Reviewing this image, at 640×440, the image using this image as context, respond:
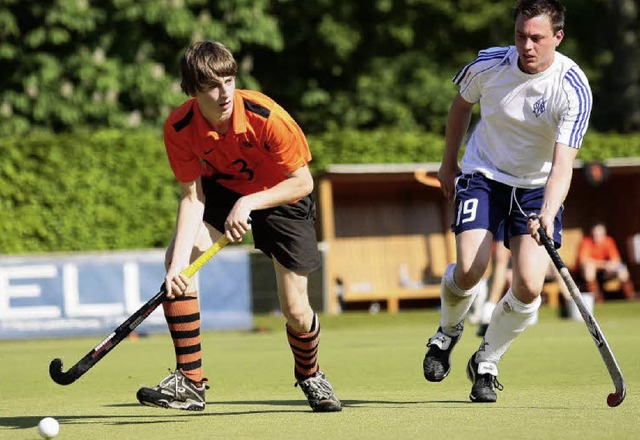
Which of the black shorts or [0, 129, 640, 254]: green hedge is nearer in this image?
the black shorts

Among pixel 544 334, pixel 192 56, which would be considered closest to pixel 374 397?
pixel 192 56

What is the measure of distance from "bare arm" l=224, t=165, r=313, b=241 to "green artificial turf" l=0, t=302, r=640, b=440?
81 centimetres

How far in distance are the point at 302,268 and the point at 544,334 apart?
6.16 metres

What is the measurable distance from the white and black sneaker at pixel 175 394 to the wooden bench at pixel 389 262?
463 inches

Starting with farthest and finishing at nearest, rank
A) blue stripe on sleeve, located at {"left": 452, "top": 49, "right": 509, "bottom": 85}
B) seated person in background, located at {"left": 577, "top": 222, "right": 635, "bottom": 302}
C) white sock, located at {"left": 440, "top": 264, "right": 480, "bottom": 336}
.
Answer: seated person in background, located at {"left": 577, "top": 222, "right": 635, "bottom": 302}, white sock, located at {"left": 440, "top": 264, "right": 480, "bottom": 336}, blue stripe on sleeve, located at {"left": 452, "top": 49, "right": 509, "bottom": 85}

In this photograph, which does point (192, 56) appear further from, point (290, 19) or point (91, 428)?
point (290, 19)

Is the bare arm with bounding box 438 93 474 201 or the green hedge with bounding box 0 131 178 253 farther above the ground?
the bare arm with bounding box 438 93 474 201

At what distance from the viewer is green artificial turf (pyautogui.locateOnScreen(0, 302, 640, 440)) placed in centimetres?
523

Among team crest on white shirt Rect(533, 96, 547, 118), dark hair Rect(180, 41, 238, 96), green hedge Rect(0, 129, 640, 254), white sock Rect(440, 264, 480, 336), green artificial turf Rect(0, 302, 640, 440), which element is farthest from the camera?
green hedge Rect(0, 129, 640, 254)

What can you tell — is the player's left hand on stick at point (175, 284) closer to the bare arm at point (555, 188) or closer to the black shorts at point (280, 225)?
the black shorts at point (280, 225)

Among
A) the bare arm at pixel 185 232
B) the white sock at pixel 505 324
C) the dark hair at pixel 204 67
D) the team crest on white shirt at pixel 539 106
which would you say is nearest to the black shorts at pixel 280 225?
the bare arm at pixel 185 232

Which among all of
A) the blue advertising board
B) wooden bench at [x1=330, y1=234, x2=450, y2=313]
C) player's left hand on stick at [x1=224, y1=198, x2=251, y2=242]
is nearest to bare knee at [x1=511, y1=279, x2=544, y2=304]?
player's left hand on stick at [x1=224, y1=198, x2=251, y2=242]

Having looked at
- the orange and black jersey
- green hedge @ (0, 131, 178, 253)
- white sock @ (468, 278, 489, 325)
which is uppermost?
the orange and black jersey

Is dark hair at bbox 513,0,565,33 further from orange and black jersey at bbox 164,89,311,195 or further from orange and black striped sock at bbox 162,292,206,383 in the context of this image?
orange and black striped sock at bbox 162,292,206,383
